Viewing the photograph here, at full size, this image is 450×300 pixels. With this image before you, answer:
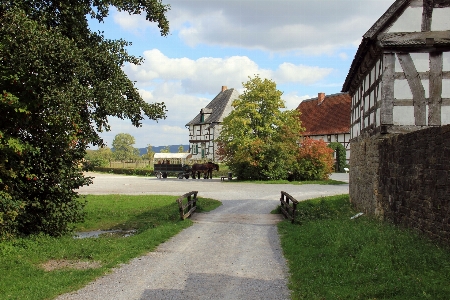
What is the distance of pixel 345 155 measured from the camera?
163 ft

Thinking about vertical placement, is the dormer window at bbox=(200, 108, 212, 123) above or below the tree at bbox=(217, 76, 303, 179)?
above

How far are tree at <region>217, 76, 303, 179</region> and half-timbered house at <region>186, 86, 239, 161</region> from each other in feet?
83.9

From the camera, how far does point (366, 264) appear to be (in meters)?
7.86

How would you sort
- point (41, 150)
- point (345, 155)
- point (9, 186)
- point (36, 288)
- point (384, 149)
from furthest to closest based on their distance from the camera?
point (345, 155), point (384, 149), point (41, 150), point (9, 186), point (36, 288)

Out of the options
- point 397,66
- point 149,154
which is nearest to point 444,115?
point 397,66

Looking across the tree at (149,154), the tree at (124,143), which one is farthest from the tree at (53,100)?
the tree at (124,143)

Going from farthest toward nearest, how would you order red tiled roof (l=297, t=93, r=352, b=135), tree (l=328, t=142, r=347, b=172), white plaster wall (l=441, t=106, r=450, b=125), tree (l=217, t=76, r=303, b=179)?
red tiled roof (l=297, t=93, r=352, b=135)
tree (l=328, t=142, r=347, b=172)
tree (l=217, t=76, r=303, b=179)
white plaster wall (l=441, t=106, r=450, b=125)

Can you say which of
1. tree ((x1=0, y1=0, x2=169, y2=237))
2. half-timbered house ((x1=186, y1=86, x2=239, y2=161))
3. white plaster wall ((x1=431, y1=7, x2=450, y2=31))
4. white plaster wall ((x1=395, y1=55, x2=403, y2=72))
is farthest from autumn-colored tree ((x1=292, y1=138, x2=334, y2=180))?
half-timbered house ((x1=186, y1=86, x2=239, y2=161))

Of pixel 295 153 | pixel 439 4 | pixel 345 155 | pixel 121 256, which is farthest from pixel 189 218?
pixel 345 155

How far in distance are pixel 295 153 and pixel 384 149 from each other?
943 inches

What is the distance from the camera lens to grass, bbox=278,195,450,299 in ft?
21.3

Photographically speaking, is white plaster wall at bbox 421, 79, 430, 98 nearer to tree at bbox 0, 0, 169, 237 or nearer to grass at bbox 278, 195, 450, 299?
grass at bbox 278, 195, 450, 299

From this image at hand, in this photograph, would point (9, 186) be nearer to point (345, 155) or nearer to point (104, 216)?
point (104, 216)

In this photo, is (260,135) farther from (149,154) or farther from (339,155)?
(149,154)
